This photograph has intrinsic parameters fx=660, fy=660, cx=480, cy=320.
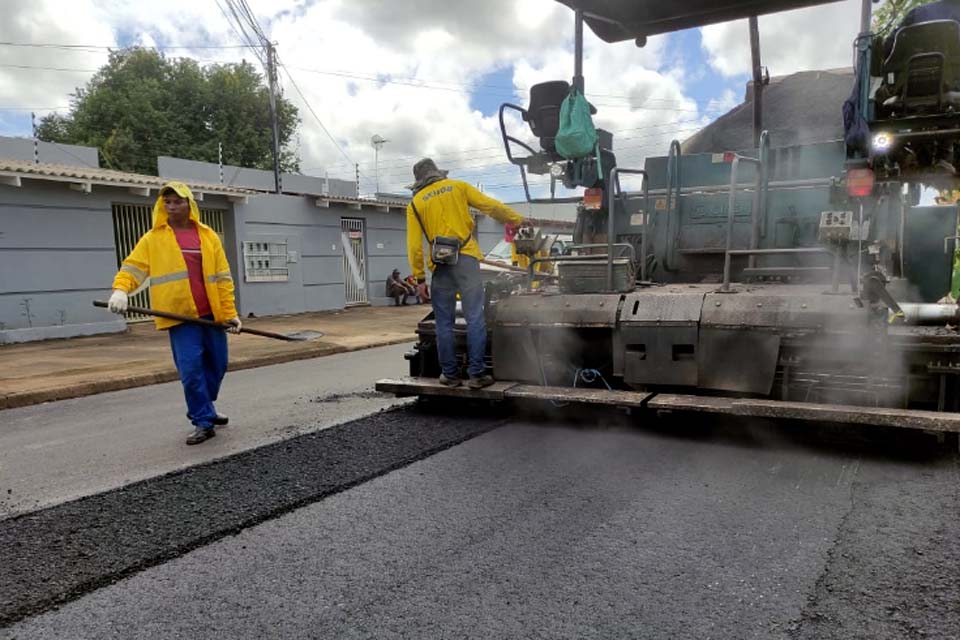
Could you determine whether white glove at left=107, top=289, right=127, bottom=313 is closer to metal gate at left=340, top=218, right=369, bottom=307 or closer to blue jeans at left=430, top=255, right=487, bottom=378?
blue jeans at left=430, top=255, right=487, bottom=378

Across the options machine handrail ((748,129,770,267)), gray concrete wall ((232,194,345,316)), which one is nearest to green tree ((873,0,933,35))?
machine handrail ((748,129,770,267))

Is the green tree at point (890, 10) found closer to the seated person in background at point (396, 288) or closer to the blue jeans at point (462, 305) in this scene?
the blue jeans at point (462, 305)

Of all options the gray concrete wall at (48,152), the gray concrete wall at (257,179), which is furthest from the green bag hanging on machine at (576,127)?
the gray concrete wall at (48,152)

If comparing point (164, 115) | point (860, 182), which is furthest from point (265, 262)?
point (164, 115)

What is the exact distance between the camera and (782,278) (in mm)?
4766

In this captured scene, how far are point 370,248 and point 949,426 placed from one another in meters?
16.0

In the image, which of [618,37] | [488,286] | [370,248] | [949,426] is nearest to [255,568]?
[488,286]

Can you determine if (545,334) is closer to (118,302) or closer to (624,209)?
(624,209)

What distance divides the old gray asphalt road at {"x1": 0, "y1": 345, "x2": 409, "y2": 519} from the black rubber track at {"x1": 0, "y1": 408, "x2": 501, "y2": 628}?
0.91ft

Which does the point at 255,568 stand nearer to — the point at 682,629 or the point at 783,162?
the point at 682,629

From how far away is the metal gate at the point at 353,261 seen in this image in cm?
1731

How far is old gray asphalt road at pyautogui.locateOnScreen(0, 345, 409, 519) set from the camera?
12.5 feet

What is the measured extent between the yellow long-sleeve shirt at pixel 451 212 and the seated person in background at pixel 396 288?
13721 mm

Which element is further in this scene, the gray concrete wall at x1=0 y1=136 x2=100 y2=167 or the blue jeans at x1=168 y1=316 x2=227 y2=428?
the gray concrete wall at x1=0 y1=136 x2=100 y2=167
